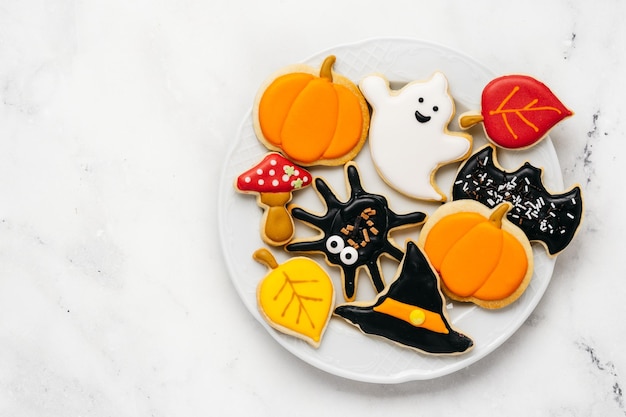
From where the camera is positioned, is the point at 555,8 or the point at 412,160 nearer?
the point at 412,160

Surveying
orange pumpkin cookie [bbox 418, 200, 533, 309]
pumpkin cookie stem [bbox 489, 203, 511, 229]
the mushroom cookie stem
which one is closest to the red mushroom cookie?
the mushroom cookie stem

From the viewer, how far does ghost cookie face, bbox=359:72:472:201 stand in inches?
60.4

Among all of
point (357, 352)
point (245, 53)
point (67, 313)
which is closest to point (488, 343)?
point (357, 352)

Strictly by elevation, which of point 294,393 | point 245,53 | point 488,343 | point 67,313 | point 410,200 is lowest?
point 294,393

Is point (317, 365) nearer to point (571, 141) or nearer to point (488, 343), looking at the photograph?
point (488, 343)

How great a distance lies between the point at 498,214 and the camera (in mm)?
1489

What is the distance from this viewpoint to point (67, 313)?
5.37ft

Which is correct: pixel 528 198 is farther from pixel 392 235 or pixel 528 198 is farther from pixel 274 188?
pixel 274 188

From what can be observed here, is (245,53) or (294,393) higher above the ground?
(245,53)

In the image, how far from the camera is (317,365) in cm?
153

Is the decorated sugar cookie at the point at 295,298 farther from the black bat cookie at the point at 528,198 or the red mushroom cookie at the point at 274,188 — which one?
the black bat cookie at the point at 528,198

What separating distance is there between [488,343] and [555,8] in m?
0.81

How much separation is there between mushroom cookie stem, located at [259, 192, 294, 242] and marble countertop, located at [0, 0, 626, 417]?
7.0 inches

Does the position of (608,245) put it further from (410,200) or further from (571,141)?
(410,200)
